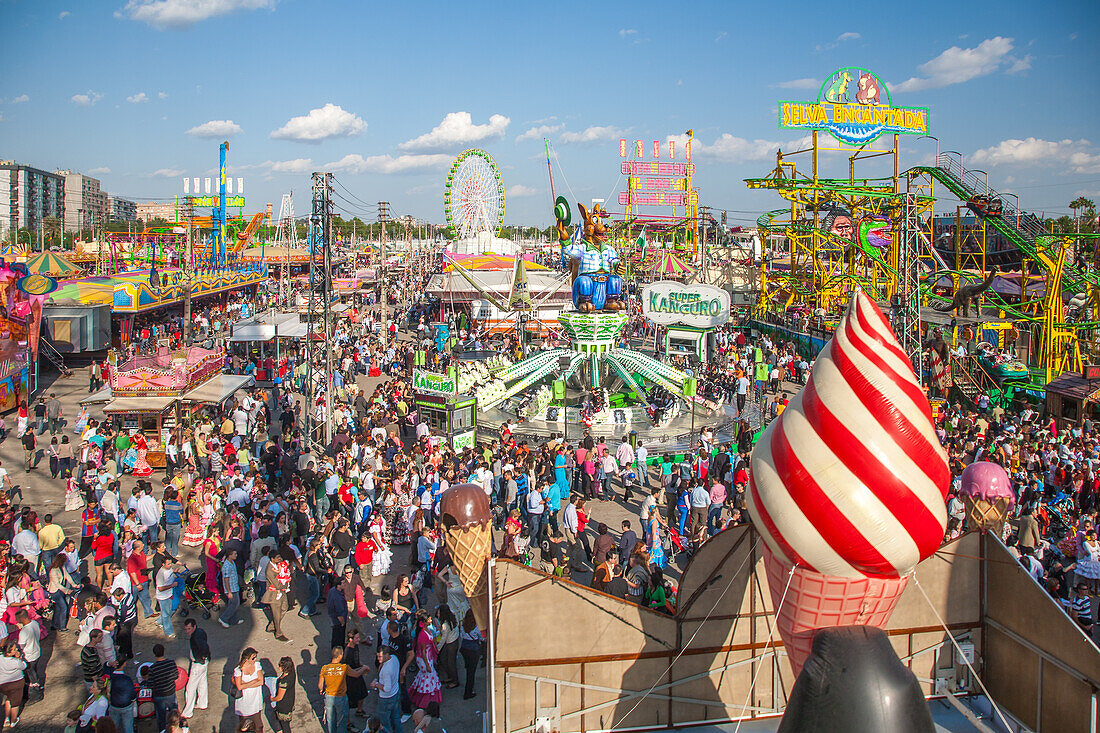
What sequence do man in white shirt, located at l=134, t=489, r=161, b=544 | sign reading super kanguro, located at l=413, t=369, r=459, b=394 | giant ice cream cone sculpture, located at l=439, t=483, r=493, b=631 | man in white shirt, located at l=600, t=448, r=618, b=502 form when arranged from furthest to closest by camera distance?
sign reading super kanguro, located at l=413, t=369, r=459, b=394
man in white shirt, located at l=600, t=448, r=618, b=502
man in white shirt, located at l=134, t=489, r=161, b=544
giant ice cream cone sculpture, located at l=439, t=483, r=493, b=631

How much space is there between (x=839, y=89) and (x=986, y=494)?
31457 millimetres

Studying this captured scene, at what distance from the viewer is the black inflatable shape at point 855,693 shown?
13.2 ft

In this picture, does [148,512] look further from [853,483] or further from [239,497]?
[853,483]

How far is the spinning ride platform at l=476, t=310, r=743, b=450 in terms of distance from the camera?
1809 centimetres

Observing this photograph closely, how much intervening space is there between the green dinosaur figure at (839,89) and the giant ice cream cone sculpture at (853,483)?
33655 millimetres

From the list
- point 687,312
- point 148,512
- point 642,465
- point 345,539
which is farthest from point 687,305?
point 148,512

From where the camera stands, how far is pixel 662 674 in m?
6.52

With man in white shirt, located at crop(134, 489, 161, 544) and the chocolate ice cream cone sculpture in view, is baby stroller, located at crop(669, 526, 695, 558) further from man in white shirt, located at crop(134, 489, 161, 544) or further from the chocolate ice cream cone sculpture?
man in white shirt, located at crop(134, 489, 161, 544)

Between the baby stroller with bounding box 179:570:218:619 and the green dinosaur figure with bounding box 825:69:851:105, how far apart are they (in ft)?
106

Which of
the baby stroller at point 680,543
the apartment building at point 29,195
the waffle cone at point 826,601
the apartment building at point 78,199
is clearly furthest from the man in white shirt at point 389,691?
the apartment building at point 78,199

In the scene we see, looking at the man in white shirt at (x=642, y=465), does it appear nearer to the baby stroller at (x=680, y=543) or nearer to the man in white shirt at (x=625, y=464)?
the man in white shirt at (x=625, y=464)

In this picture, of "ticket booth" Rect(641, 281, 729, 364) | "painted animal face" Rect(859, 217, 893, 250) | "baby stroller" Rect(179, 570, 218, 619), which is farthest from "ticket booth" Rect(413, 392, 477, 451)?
"painted animal face" Rect(859, 217, 893, 250)

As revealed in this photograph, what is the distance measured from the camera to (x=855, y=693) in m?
4.06

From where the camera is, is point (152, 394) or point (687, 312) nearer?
point (152, 394)
